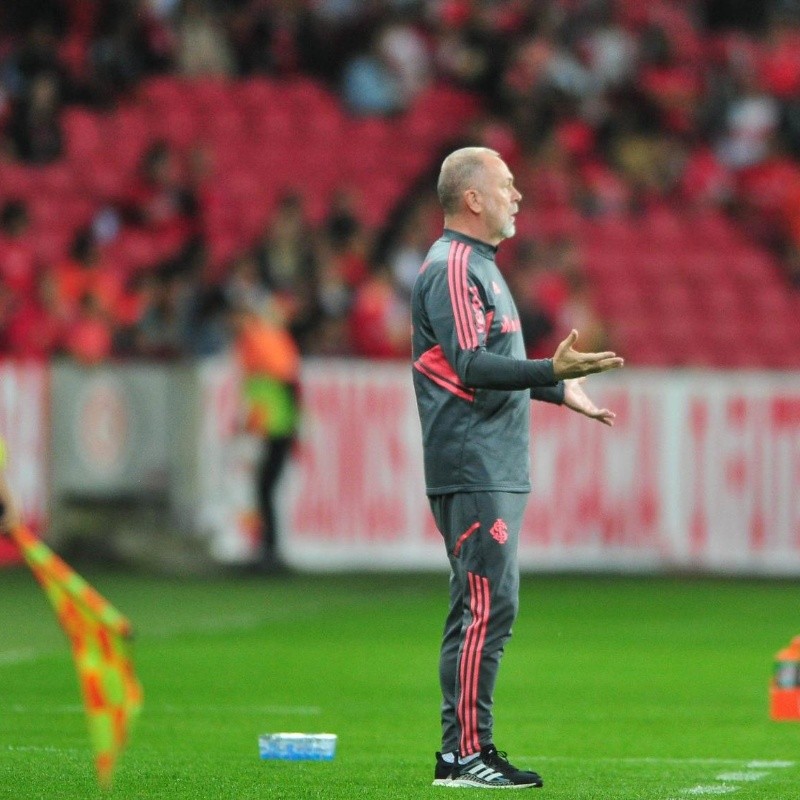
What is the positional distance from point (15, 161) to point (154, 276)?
3.78 m

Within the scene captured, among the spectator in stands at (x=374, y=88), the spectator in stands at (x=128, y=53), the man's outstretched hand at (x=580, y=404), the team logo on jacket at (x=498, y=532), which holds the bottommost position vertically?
the team logo on jacket at (x=498, y=532)

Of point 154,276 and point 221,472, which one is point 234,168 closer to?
point 154,276

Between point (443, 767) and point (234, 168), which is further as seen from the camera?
point (234, 168)

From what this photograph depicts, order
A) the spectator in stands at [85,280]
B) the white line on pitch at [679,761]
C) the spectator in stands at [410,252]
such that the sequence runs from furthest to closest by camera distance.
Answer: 1. the spectator in stands at [410,252]
2. the spectator in stands at [85,280]
3. the white line on pitch at [679,761]

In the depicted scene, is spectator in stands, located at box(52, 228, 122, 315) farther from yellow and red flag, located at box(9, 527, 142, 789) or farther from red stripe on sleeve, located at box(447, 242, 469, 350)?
yellow and red flag, located at box(9, 527, 142, 789)

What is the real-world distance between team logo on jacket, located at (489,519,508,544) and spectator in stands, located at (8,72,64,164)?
16.9m

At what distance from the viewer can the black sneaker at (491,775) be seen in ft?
23.3

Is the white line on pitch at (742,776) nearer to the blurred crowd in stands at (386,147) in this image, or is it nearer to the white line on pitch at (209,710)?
the white line on pitch at (209,710)

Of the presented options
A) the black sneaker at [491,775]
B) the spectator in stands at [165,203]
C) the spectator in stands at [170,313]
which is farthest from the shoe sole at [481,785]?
the spectator in stands at [165,203]

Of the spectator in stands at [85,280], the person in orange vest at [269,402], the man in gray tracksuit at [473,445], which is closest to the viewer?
the man in gray tracksuit at [473,445]

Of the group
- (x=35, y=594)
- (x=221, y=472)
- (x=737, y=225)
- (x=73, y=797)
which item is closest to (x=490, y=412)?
(x=73, y=797)

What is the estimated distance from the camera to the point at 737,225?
21484 millimetres

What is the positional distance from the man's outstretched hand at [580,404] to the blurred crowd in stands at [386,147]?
9847 millimetres

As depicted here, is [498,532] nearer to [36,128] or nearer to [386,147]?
[386,147]
